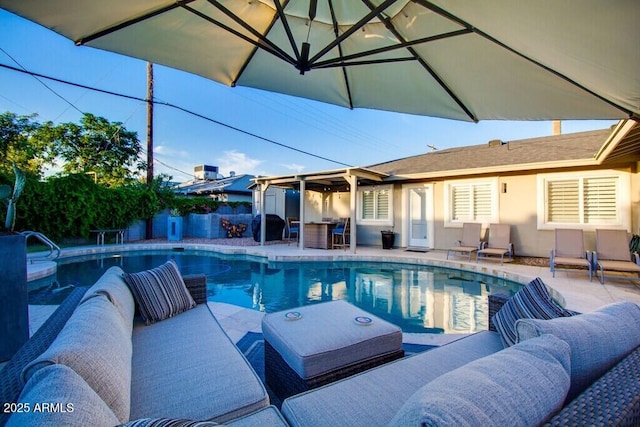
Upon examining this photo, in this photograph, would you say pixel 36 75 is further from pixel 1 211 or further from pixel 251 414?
pixel 251 414

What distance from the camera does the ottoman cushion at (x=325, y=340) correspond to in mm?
1956

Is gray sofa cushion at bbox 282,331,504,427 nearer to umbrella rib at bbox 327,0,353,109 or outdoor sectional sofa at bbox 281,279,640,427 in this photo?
outdoor sectional sofa at bbox 281,279,640,427

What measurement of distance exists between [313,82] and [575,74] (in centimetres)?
253

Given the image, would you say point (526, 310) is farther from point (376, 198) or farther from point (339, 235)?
point (376, 198)

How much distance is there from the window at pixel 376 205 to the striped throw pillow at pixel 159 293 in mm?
9265

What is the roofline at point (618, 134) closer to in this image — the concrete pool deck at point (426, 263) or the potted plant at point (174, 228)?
the concrete pool deck at point (426, 263)

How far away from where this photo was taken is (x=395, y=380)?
1682mm

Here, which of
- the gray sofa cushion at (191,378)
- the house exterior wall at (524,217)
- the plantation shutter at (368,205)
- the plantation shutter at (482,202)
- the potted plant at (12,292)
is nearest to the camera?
the gray sofa cushion at (191,378)

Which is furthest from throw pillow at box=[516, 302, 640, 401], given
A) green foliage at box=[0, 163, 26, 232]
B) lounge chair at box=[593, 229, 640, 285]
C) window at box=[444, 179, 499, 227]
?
window at box=[444, 179, 499, 227]

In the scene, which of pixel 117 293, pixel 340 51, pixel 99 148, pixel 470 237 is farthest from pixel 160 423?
pixel 99 148

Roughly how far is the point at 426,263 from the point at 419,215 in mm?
2887

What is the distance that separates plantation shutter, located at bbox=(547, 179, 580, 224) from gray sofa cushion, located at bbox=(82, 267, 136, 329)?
390 inches

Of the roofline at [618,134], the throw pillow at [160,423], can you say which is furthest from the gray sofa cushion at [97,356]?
the roofline at [618,134]

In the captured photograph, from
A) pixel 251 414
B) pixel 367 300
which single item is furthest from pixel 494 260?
pixel 251 414
